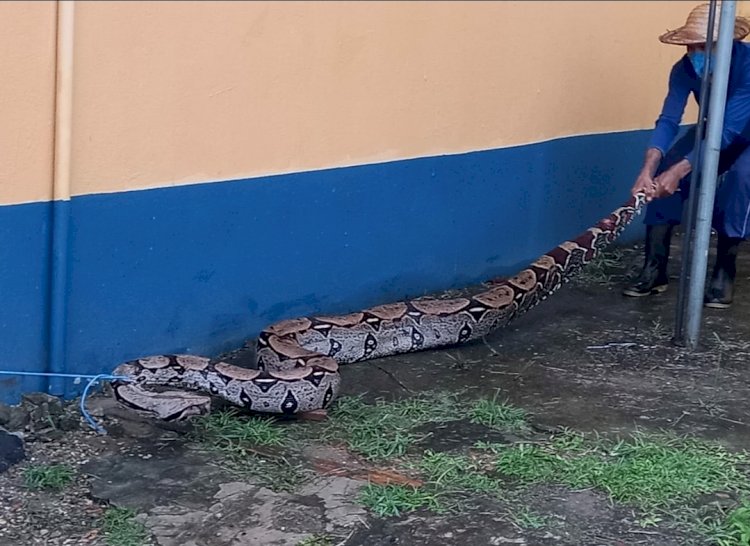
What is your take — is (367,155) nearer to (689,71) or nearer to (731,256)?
(689,71)

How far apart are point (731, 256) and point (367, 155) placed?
2532mm

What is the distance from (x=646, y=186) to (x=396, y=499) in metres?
3.10

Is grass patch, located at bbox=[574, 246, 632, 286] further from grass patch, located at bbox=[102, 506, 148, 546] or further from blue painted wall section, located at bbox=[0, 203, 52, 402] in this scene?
grass patch, located at bbox=[102, 506, 148, 546]

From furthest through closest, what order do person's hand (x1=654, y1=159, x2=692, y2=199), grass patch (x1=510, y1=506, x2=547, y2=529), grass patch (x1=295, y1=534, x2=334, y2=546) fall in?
person's hand (x1=654, y1=159, x2=692, y2=199) → grass patch (x1=510, y1=506, x2=547, y2=529) → grass patch (x1=295, y1=534, x2=334, y2=546)

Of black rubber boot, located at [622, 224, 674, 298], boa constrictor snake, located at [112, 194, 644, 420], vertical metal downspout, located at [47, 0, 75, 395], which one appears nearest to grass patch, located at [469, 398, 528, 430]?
boa constrictor snake, located at [112, 194, 644, 420]

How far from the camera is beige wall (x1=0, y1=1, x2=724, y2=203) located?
13.5 ft

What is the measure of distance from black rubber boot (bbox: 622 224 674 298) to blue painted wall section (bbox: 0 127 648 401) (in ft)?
2.67

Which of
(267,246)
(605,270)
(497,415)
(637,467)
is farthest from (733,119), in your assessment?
(267,246)

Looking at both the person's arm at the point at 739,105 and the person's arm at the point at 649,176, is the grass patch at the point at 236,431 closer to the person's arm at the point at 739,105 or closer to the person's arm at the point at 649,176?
the person's arm at the point at 649,176

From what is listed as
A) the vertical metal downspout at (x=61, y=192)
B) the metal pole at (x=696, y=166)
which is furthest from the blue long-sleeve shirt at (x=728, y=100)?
the vertical metal downspout at (x=61, y=192)

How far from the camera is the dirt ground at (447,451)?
3.40 meters

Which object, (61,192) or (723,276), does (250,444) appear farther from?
(723,276)

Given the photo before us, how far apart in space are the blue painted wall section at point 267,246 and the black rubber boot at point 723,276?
49.5 inches

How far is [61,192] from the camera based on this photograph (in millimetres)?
4168
